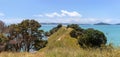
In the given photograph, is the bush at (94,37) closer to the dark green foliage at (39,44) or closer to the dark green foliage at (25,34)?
the dark green foliage at (39,44)

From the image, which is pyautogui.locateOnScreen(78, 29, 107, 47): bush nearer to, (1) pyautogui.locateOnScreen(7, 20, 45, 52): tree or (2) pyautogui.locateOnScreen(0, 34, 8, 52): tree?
(1) pyautogui.locateOnScreen(7, 20, 45, 52): tree

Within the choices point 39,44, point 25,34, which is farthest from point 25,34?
point 39,44

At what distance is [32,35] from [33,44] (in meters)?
1.21

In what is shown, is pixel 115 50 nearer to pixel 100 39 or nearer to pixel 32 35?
pixel 100 39

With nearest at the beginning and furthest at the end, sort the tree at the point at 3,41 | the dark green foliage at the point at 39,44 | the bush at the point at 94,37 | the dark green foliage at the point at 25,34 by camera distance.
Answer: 1. the bush at the point at 94,37
2. the tree at the point at 3,41
3. the dark green foliage at the point at 25,34
4. the dark green foliage at the point at 39,44

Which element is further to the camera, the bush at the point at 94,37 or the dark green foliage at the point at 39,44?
the dark green foliage at the point at 39,44

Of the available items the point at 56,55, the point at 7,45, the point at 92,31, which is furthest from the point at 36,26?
the point at 56,55

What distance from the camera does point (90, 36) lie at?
24.1 metres

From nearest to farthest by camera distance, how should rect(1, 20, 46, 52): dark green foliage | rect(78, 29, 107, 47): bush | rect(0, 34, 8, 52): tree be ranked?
1. rect(78, 29, 107, 47): bush
2. rect(0, 34, 8, 52): tree
3. rect(1, 20, 46, 52): dark green foliage

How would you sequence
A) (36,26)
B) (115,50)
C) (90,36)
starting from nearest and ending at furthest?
(115,50) < (90,36) < (36,26)

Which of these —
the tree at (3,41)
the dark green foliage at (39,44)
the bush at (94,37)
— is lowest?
the dark green foliage at (39,44)

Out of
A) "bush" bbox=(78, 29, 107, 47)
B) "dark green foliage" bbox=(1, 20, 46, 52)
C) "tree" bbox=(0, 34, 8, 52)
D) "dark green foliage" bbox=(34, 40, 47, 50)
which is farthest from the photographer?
"dark green foliage" bbox=(34, 40, 47, 50)

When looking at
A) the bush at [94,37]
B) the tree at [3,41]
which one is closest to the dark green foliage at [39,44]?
the tree at [3,41]

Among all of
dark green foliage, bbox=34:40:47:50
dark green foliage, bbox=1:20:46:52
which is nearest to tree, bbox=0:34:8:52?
dark green foliage, bbox=1:20:46:52
